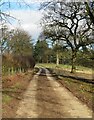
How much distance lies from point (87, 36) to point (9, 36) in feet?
82.4

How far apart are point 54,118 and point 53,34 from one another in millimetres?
42996

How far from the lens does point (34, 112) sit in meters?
14.0

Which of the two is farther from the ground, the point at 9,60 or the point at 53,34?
the point at 53,34

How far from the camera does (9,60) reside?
3903 centimetres

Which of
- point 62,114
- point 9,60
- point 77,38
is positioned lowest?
point 62,114

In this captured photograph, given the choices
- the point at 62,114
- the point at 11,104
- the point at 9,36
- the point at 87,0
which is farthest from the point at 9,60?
the point at 9,36

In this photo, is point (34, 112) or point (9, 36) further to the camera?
point (9, 36)

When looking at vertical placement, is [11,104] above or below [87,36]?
below

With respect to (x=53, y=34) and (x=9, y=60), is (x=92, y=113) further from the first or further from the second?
(x=53, y=34)

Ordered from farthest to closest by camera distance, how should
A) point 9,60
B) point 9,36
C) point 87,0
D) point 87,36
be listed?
point 9,36 < point 87,36 < point 9,60 < point 87,0

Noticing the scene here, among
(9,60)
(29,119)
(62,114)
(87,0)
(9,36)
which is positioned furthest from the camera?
(9,36)

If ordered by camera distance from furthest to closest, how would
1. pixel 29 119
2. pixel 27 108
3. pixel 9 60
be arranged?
1. pixel 9 60
2. pixel 27 108
3. pixel 29 119

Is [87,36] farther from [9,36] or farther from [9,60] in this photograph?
[9,36]

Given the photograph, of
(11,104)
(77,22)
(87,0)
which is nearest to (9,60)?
(87,0)
